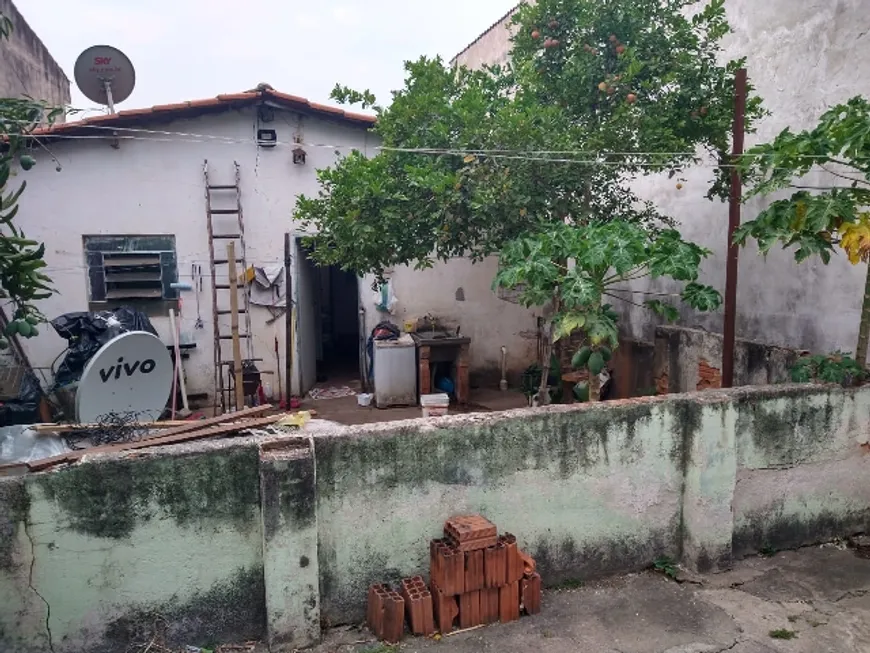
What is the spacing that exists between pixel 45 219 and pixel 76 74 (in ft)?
7.11

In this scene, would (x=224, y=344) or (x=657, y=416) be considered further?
(x=224, y=344)

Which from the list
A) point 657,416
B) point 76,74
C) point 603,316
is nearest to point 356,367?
point 76,74

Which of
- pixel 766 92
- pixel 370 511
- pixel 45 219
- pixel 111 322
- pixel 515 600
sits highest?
pixel 766 92

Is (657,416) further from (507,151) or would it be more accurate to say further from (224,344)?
(224,344)

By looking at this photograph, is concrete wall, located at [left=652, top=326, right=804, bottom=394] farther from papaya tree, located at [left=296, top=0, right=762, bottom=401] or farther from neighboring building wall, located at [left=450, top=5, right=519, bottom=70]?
neighboring building wall, located at [left=450, top=5, right=519, bottom=70]

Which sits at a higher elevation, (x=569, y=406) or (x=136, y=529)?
(x=569, y=406)

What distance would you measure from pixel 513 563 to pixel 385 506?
3.01 feet

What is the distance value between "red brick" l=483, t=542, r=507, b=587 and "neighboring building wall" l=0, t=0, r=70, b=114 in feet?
37.1

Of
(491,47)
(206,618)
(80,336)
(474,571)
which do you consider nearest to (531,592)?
(474,571)

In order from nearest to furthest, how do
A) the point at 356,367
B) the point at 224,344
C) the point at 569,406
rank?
the point at 569,406 → the point at 224,344 → the point at 356,367

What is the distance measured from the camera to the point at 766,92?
22.9 feet

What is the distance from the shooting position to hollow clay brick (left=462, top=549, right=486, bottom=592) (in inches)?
149

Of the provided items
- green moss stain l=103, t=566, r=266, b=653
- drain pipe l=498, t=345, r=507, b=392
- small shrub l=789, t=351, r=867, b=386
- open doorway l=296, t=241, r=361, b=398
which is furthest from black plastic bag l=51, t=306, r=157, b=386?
small shrub l=789, t=351, r=867, b=386

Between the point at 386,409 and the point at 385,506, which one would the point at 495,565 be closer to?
the point at 385,506
